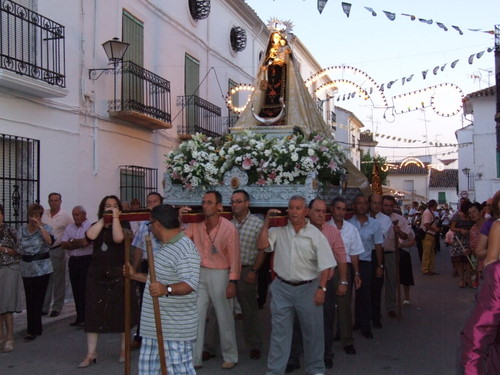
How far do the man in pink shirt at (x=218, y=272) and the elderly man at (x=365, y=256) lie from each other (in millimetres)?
2046

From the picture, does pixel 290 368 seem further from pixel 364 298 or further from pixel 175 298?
pixel 175 298

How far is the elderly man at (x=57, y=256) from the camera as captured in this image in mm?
9492

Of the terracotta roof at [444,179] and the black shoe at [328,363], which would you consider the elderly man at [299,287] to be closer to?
the black shoe at [328,363]

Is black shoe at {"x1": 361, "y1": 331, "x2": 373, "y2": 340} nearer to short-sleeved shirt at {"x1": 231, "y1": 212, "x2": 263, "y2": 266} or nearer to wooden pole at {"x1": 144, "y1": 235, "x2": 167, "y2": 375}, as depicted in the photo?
short-sleeved shirt at {"x1": 231, "y1": 212, "x2": 263, "y2": 266}

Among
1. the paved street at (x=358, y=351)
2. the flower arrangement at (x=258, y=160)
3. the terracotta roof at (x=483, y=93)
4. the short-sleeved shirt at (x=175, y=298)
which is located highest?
the terracotta roof at (x=483, y=93)

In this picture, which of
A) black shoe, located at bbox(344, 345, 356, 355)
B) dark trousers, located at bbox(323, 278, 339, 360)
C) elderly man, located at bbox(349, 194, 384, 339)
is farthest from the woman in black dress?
elderly man, located at bbox(349, 194, 384, 339)

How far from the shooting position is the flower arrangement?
8016mm

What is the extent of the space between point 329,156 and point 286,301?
2675mm

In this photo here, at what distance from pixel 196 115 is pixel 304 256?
11.5m

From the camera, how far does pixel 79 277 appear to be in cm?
889

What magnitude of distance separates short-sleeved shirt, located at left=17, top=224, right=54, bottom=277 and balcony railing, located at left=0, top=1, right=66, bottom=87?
3.03m

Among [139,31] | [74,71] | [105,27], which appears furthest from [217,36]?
[74,71]

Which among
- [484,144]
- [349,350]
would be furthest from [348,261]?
[484,144]

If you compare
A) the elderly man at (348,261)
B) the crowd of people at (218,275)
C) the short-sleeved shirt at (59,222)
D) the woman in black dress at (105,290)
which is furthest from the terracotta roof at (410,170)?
the woman in black dress at (105,290)
